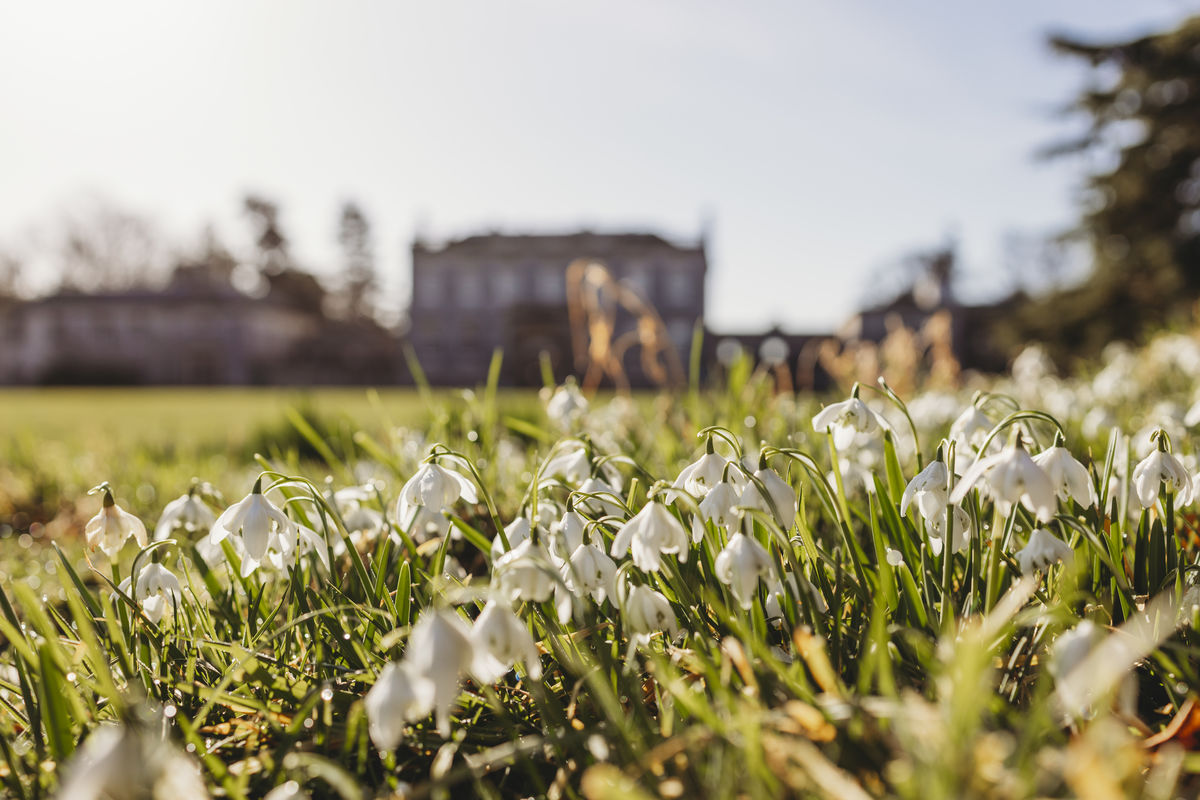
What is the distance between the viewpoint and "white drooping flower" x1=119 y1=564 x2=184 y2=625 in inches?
50.6

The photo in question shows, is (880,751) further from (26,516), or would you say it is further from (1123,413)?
(26,516)

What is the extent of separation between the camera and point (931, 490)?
46.3 inches

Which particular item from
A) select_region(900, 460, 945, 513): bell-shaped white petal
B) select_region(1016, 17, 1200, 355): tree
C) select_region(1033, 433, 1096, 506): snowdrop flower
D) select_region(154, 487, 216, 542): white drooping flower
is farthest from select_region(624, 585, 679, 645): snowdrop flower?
select_region(1016, 17, 1200, 355): tree

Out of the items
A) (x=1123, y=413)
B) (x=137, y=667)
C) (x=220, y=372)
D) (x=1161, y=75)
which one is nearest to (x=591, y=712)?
(x=137, y=667)

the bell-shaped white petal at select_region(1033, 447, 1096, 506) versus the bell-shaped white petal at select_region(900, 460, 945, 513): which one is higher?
the bell-shaped white petal at select_region(1033, 447, 1096, 506)

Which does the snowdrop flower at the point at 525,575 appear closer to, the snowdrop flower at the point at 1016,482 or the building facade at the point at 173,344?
the snowdrop flower at the point at 1016,482

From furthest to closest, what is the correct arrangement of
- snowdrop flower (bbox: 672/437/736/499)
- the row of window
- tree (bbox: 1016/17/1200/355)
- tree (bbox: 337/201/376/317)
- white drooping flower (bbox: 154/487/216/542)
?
tree (bbox: 337/201/376/317) < the row of window < tree (bbox: 1016/17/1200/355) < white drooping flower (bbox: 154/487/216/542) < snowdrop flower (bbox: 672/437/736/499)

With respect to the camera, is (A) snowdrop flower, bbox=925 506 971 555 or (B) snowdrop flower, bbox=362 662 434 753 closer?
(B) snowdrop flower, bbox=362 662 434 753

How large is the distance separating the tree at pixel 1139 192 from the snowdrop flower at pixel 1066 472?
632 inches

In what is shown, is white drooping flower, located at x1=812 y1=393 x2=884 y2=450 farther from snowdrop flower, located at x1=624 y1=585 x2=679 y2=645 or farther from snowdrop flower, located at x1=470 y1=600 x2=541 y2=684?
snowdrop flower, located at x1=470 y1=600 x2=541 y2=684

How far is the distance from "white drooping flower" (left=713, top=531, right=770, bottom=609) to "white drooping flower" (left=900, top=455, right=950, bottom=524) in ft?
1.11

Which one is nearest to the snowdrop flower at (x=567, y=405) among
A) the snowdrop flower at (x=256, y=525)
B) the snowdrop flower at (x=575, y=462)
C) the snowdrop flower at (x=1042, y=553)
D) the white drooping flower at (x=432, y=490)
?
the snowdrop flower at (x=575, y=462)

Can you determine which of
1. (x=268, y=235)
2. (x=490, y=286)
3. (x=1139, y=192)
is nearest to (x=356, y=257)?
(x=268, y=235)

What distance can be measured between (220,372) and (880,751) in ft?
134
